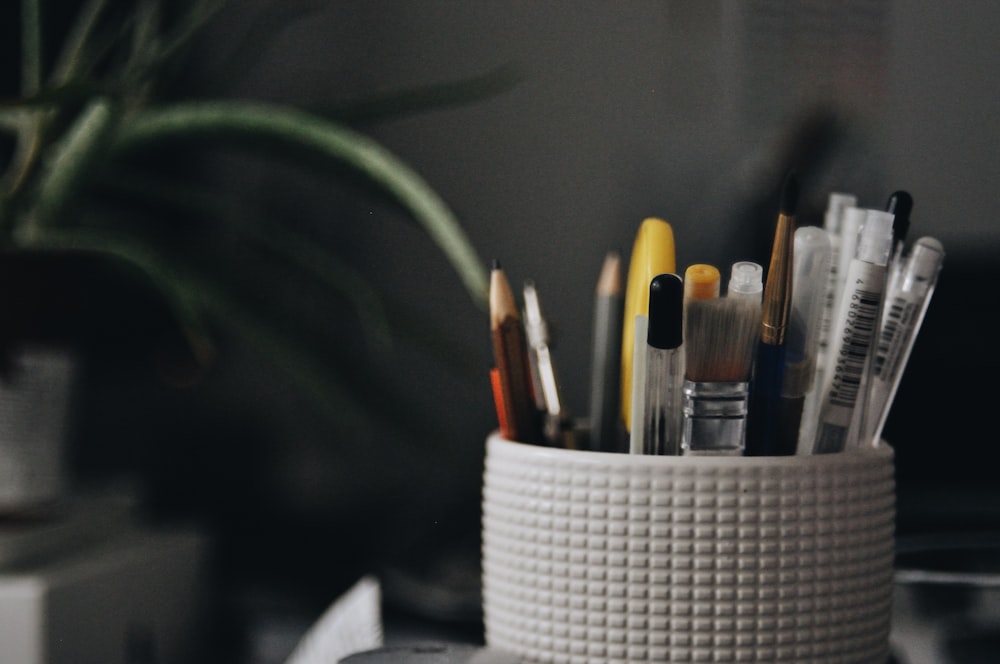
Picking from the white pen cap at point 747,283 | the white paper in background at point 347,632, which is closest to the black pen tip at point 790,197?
the white pen cap at point 747,283

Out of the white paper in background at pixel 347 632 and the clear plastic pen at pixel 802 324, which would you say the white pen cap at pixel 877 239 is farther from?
the white paper in background at pixel 347 632

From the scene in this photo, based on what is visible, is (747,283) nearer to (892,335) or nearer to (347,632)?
(892,335)

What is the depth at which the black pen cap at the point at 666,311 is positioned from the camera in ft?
0.86

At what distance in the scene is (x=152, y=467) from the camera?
20.9 inches

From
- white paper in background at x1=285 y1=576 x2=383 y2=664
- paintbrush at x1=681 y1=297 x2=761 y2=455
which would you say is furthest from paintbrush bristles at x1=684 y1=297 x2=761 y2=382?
white paper in background at x1=285 y1=576 x2=383 y2=664

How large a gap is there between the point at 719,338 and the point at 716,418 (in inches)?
0.9

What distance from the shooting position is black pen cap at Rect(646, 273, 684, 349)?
0.86 ft

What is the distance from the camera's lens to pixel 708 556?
0.86 ft

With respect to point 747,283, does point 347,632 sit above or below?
below

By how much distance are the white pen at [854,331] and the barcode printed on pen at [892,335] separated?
0.6 inches

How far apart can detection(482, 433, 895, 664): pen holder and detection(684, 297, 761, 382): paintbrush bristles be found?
0.02 m

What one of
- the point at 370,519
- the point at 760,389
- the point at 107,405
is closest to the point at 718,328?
the point at 760,389

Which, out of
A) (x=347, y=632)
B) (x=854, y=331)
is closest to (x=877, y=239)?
(x=854, y=331)

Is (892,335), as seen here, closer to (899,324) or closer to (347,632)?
(899,324)
